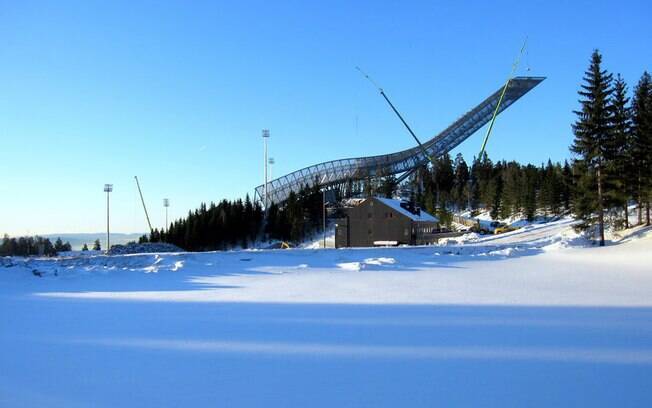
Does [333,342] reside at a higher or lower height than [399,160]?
lower

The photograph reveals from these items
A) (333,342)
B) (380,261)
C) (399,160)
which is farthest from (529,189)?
(333,342)

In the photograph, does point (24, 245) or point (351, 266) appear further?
point (24, 245)

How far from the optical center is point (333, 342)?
6930 mm

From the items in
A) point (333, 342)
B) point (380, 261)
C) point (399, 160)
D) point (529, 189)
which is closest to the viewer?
point (333, 342)

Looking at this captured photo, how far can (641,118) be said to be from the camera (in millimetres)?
37625

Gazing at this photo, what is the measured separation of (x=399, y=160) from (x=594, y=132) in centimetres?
6543

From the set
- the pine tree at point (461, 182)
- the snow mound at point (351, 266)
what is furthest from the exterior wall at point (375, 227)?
the pine tree at point (461, 182)

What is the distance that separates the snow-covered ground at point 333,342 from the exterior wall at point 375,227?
39831mm

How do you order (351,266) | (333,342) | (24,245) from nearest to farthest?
(333,342) < (351,266) < (24,245)

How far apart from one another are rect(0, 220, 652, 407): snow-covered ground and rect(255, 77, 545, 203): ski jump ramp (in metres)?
76.2

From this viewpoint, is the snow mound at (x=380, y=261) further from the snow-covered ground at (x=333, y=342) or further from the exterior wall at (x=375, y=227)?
the exterior wall at (x=375, y=227)

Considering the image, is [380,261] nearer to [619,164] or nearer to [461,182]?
[619,164]

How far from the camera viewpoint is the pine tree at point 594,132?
32812 mm

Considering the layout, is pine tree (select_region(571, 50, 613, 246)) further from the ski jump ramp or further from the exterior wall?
the ski jump ramp
